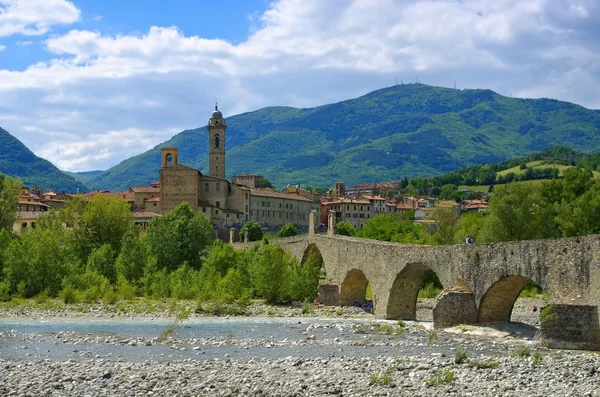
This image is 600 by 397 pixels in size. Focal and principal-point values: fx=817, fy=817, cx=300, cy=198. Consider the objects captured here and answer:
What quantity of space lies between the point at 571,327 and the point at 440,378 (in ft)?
24.6

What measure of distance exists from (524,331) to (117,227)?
141 ft

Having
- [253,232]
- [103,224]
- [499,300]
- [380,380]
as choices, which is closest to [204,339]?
[499,300]

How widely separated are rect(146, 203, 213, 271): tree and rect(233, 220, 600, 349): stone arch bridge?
1533 cm

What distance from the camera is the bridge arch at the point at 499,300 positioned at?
105ft

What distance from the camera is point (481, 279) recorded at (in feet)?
106

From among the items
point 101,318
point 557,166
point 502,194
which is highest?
point 557,166

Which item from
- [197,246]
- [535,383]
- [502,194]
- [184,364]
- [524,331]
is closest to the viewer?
[535,383]

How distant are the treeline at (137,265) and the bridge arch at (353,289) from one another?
271 cm

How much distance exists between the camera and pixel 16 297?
2063 inches

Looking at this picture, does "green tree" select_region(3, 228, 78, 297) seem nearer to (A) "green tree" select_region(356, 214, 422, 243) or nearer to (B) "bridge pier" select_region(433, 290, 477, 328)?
(B) "bridge pier" select_region(433, 290, 477, 328)

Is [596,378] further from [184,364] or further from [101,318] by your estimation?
[101,318]

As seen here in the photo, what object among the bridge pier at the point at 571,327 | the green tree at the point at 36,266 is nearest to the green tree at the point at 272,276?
the green tree at the point at 36,266

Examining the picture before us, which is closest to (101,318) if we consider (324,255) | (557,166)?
(324,255)

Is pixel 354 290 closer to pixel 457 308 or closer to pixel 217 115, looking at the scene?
pixel 457 308
